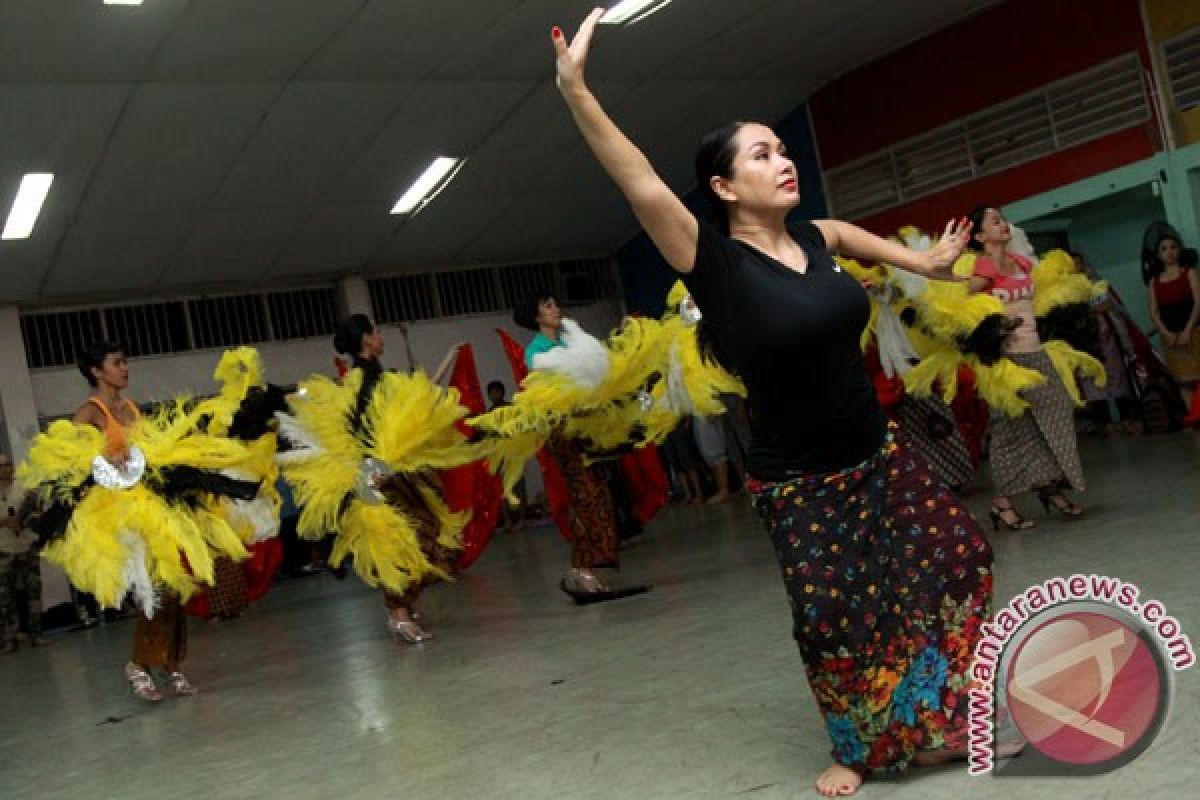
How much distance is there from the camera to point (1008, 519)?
5.73 meters

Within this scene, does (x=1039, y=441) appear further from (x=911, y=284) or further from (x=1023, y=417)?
(x=911, y=284)

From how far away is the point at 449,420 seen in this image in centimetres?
582

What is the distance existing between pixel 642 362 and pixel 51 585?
25.0ft

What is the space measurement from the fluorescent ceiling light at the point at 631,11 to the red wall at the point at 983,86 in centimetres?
341

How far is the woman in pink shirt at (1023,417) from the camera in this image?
18.4ft

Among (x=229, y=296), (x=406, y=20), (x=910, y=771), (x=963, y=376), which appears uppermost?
(x=406, y=20)

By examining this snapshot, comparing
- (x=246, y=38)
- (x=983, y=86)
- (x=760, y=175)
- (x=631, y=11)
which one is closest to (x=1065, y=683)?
(x=760, y=175)

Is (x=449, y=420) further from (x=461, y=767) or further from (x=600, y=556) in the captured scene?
(x=461, y=767)

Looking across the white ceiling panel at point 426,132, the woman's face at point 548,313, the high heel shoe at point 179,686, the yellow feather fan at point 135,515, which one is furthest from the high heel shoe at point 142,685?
the white ceiling panel at point 426,132

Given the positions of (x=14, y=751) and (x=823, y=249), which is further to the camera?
(x=14, y=751)

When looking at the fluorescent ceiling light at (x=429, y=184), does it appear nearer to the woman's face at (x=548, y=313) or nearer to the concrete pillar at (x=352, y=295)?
the concrete pillar at (x=352, y=295)

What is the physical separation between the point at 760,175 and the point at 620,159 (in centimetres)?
38

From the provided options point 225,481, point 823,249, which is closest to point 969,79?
point 225,481

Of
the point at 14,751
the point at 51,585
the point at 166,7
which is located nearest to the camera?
the point at 14,751
